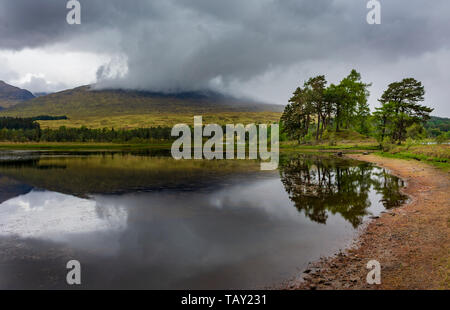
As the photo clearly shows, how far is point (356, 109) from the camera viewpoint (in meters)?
93.2

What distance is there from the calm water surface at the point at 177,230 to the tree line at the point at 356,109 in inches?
1955

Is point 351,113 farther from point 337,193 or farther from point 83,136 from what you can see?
point 83,136

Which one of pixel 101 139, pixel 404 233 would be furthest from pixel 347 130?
pixel 101 139

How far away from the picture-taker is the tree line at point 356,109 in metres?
71.2

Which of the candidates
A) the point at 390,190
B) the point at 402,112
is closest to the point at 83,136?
the point at 402,112

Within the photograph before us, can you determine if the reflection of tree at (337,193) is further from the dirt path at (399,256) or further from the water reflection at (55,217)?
the water reflection at (55,217)

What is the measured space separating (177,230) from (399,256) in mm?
11094

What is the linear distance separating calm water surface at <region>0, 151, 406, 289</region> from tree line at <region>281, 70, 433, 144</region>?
4966 cm

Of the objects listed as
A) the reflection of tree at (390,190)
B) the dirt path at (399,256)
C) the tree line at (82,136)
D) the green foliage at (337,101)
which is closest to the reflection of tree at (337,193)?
the reflection of tree at (390,190)

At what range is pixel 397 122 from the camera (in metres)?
72.7

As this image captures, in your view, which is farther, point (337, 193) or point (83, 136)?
point (83, 136)

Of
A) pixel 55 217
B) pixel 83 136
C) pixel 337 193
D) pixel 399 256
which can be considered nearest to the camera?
pixel 399 256
